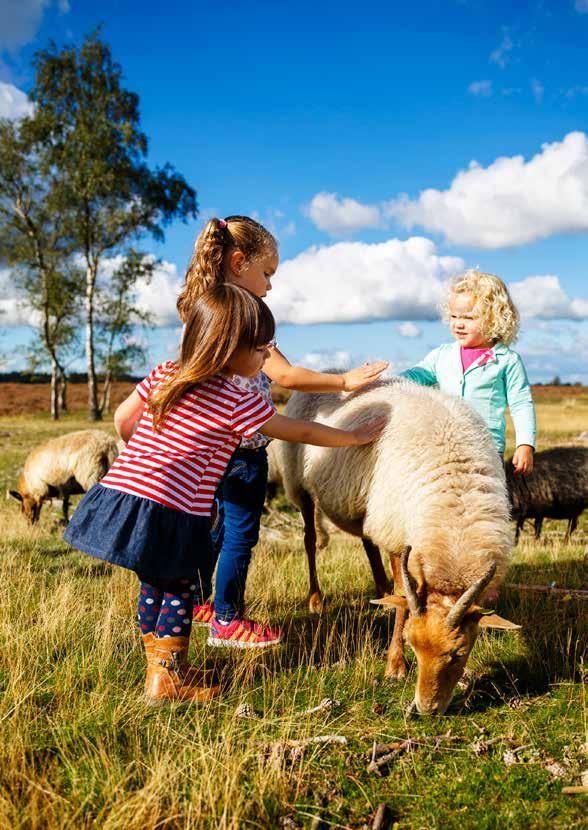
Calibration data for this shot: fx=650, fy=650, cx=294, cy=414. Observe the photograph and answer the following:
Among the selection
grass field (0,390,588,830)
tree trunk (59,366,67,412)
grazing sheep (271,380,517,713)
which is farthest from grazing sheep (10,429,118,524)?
tree trunk (59,366,67,412)

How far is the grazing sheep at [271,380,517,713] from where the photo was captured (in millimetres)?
3189

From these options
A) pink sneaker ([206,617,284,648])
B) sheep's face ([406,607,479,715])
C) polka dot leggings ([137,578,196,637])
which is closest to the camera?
sheep's face ([406,607,479,715])

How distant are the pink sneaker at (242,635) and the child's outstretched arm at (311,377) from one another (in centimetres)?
153

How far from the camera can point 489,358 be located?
4863 mm

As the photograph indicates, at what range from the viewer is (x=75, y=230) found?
2736 cm

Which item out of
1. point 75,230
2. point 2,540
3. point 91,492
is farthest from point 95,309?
point 91,492

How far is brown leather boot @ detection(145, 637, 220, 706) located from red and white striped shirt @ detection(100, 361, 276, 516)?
0.71 meters

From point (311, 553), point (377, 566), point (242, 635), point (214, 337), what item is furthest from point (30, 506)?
point (214, 337)

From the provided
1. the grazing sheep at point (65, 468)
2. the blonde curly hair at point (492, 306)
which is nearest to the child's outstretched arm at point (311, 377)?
the blonde curly hair at point (492, 306)

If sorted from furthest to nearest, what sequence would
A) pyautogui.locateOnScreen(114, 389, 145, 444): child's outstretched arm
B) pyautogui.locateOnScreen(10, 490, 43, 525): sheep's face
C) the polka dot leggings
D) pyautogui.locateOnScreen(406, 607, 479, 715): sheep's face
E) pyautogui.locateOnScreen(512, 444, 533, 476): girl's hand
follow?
pyautogui.locateOnScreen(10, 490, 43, 525): sheep's face
pyautogui.locateOnScreen(512, 444, 533, 476): girl's hand
pyautogui.locateOnScreen(114, 389, 145, 444): child's outstretched arm
the polka dot leggings
pyautogui.locateOnScreen(406, 607, 479, 715): sheep's face

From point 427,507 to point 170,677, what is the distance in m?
1.62

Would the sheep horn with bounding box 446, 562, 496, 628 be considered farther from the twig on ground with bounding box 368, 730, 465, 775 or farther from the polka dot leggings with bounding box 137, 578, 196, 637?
the polka dot leggings with bounding box 137, 578, 196, 637

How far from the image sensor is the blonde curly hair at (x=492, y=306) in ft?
15.6

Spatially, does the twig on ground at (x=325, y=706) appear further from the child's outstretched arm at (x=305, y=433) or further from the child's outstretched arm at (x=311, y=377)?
the child's outstretched arm at (x=311, y=377)
